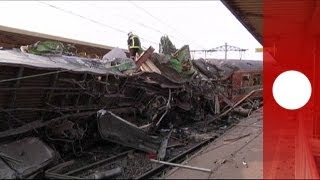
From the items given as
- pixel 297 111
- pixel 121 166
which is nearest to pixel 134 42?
pixel 121 166

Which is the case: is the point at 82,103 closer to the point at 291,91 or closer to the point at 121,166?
the point at 121,166

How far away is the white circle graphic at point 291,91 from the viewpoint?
8.05 ft

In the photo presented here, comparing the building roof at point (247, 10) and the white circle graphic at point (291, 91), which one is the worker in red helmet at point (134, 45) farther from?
the white circle graphic at point (291, 91)

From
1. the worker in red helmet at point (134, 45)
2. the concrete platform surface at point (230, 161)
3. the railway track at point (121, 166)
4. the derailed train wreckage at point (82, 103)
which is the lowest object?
the railway track at point (121, 166)

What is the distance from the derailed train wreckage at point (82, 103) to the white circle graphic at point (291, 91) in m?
5.88

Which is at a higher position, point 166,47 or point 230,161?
point 166,47

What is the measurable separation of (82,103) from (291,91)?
346 inches

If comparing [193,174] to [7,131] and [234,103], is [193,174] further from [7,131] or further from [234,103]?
[234,103]

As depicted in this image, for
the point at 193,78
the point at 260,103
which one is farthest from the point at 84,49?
the point at 260,103

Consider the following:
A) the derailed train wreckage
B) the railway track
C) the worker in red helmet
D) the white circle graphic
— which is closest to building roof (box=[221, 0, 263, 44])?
the railway track

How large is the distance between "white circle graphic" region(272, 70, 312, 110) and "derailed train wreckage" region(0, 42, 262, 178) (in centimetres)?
588

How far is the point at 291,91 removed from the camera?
247 centimetres

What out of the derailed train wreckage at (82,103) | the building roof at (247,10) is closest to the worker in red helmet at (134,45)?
the derailed train wreckage at (82,103)

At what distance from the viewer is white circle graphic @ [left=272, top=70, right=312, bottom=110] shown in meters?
2.46
